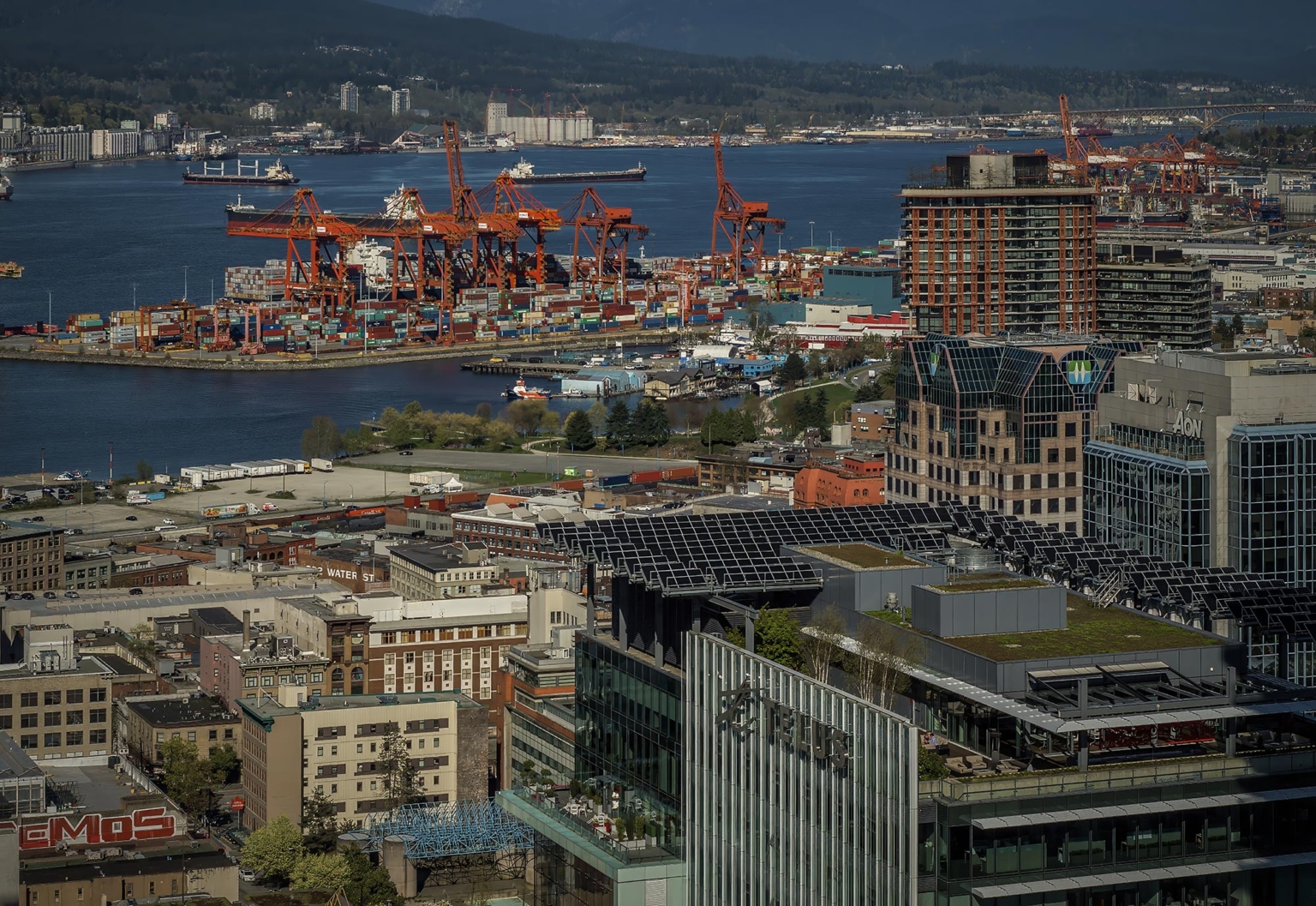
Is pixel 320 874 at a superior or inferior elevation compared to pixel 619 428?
inferior

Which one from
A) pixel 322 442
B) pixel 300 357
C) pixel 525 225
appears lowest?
pixel 322 442

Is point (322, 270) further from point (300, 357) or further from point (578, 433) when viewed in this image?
point (578, 433)

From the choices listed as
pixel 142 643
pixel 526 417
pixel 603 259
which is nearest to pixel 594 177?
pixel 603 259

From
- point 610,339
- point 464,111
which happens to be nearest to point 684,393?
point 610,339

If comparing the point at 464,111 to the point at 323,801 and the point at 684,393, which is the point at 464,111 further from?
the point at 323,801

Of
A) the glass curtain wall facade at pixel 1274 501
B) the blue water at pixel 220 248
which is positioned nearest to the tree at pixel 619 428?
the blue water at pixel 220 248

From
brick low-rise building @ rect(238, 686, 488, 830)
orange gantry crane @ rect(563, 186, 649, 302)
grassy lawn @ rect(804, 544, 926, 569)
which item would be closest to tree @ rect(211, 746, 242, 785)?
brick low-rise building @ rect(238, 686, 488, 830)
